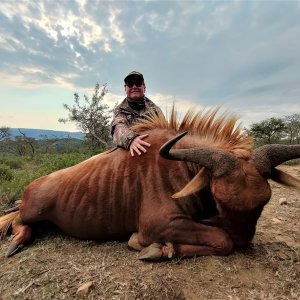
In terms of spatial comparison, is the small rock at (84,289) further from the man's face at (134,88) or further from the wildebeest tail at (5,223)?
the man's face at (134,88)

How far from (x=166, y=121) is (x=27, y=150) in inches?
914

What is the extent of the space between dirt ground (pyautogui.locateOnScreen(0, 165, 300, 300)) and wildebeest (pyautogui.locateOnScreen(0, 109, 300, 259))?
7.1 inches

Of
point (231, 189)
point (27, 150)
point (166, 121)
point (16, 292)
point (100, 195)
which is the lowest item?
point (27, 150)

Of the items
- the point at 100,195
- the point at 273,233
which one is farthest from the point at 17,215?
the point at 273,233

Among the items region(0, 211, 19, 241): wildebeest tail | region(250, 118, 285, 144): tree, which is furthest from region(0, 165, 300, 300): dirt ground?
region(250, 118, 285, 144): tree

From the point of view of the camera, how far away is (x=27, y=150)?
25.9 metres

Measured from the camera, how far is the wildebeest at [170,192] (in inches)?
127

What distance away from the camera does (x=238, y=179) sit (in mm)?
3127

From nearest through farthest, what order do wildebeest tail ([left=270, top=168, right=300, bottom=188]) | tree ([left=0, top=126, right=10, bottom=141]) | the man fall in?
wildebeest tail ([left=270, top=168, right=300, bottom=188])
the man
tree ([left=0, top=126, right=10, bottom=141])

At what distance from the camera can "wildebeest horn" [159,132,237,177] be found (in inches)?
126

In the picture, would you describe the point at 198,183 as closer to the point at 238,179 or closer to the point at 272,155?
the point at 238,179

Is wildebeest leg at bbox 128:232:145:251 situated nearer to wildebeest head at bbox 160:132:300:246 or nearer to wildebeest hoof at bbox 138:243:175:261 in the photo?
wildebeest hoof at bbox 138:243:175:261

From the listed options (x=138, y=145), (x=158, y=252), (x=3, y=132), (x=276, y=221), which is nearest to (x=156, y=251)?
(x=158, y=252)

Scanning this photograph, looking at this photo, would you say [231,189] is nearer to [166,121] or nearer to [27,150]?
[166,121]
